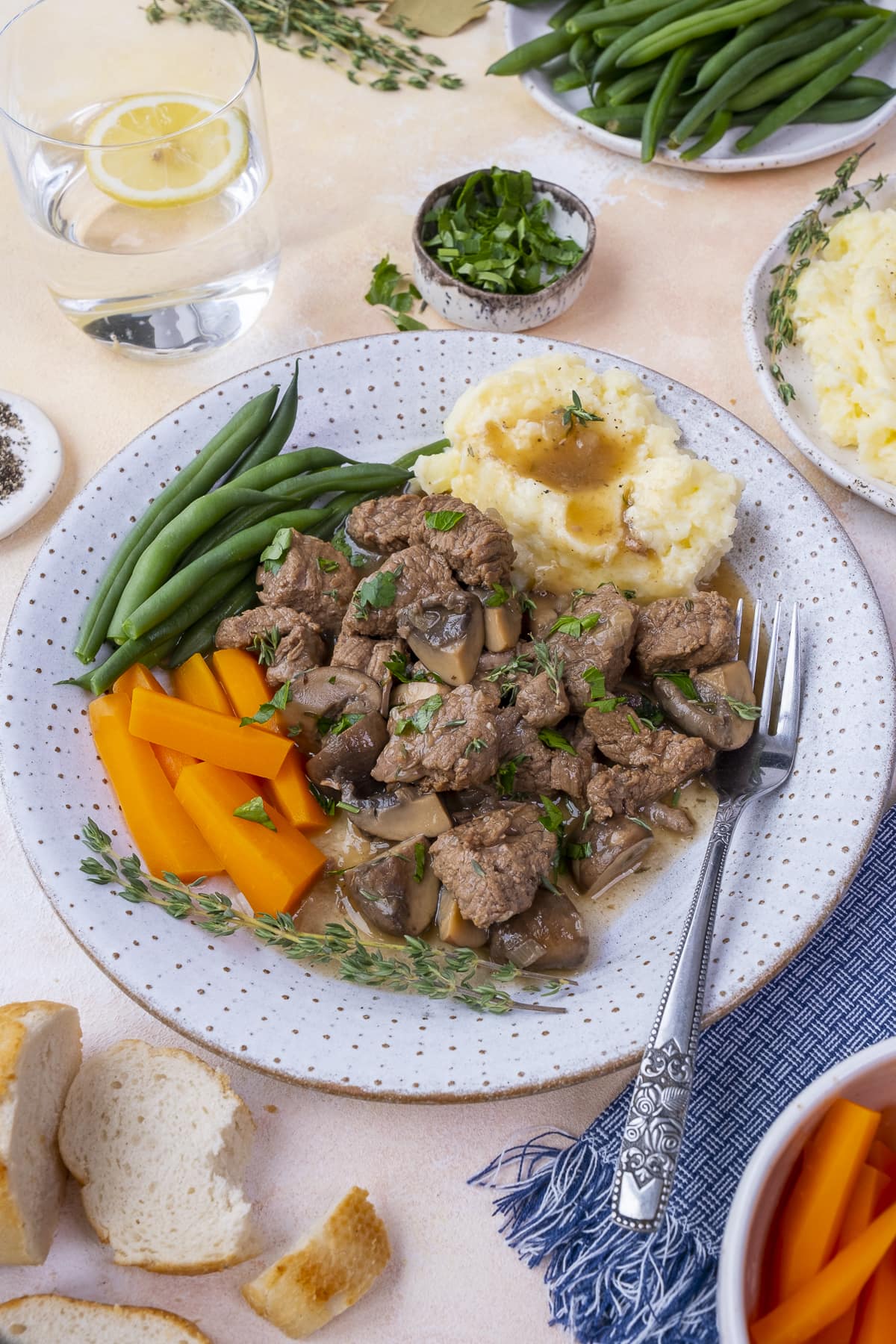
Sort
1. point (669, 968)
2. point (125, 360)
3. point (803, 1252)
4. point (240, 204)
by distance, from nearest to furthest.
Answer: point (803, 1252), point (669, 968), point (240, 204), point (125, 360)

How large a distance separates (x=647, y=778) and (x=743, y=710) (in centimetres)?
42

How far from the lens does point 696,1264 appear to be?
3.10 m

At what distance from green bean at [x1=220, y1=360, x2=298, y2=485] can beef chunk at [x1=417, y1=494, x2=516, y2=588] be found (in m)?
0.75

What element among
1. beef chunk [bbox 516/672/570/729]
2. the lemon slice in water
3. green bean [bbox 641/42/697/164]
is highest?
green bean [bbox 641/42/697/164]

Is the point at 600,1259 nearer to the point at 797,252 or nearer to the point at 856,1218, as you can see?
the point at 856,1218

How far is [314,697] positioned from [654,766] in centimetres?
128

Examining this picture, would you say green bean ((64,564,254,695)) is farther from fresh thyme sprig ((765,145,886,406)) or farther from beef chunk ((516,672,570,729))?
fresh thyme sprig ((765,145,886,406))

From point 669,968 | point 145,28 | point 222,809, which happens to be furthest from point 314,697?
point 145,28

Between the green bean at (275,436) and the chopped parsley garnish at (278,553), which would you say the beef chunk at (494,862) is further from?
the green bean at (275,436)

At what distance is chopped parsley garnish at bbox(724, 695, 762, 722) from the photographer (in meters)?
3.97

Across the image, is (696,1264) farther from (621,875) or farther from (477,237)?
(477,237)

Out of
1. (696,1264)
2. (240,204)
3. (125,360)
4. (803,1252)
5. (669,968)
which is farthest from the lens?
(125,360)

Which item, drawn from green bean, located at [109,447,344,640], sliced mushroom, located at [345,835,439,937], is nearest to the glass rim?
green bean, located at [109,447,344,640]

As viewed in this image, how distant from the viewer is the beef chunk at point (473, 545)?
4.16 m
